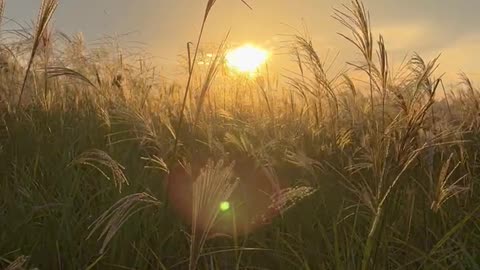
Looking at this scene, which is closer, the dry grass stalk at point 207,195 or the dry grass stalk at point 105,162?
the dry grass stalk at point 207,195

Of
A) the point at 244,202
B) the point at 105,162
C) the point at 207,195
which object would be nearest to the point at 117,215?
the point at 207,195

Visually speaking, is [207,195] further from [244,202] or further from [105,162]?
[244,202]

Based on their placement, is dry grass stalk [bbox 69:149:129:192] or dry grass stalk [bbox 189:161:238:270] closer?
dry grass stalk [bbox 189:161:238:270]

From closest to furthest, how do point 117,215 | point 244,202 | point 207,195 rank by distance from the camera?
point 207,195 → point 117,215 → point 244,202

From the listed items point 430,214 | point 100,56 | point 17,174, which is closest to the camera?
point 430,214

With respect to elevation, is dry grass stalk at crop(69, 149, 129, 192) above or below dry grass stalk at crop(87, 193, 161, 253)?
above

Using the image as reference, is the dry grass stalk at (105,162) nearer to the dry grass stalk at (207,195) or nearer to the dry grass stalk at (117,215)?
the dry grass stalk at (117,215)

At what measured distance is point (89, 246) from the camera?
1829 mm

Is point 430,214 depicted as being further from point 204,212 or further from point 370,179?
point 204,212

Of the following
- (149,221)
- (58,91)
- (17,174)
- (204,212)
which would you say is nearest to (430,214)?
(149,221)

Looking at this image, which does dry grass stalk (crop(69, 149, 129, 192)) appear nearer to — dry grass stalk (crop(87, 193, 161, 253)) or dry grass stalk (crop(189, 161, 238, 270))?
dry grass stalk (crop(87, 193, 161, 253))

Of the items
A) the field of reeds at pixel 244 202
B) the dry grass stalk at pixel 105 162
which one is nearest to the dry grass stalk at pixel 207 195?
the field of reeds at pixel 244 202

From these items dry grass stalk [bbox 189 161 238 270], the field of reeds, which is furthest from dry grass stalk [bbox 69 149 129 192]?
dry grass stalk [bbox 189 161 238 270]

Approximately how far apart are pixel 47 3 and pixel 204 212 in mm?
1225
